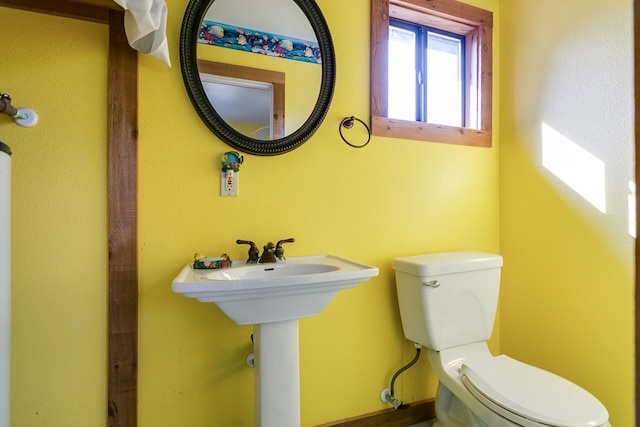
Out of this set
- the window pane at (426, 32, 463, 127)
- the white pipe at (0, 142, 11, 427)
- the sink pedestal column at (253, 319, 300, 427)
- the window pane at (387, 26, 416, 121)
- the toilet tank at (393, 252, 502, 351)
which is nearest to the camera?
the white pipe at (0, 142, 11, 427)

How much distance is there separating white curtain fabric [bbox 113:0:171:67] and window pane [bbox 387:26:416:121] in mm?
1010

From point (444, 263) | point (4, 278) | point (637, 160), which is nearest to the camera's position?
point (637, 160)

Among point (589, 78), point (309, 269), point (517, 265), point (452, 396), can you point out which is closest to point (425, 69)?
point (589, 78)

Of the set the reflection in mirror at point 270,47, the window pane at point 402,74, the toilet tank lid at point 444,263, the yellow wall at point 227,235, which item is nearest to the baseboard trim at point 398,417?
the yellow wall at point 227,235

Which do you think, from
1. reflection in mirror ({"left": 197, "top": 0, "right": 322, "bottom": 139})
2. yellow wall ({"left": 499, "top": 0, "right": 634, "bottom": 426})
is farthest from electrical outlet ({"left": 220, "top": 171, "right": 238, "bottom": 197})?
yellow wall ({"left": 499, "top": 0, "right": 634, "bottom": 426})

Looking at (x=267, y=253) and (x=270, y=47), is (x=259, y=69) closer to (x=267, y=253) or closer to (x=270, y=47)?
(x=270, y=47)

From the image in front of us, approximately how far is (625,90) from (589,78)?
6.3 inches

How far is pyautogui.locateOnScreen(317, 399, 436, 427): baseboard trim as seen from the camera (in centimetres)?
139

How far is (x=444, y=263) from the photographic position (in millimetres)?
1300

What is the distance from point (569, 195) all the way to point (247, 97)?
1480 millimetres

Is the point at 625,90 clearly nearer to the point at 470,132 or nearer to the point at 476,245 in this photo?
the point at 470,132

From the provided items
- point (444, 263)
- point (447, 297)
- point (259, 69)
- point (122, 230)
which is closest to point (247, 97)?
point (259, 69)

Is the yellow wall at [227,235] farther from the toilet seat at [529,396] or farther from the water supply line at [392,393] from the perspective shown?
the toilet seat at [529,396]

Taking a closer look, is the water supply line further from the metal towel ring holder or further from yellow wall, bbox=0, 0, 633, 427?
the metal towel ring holder
